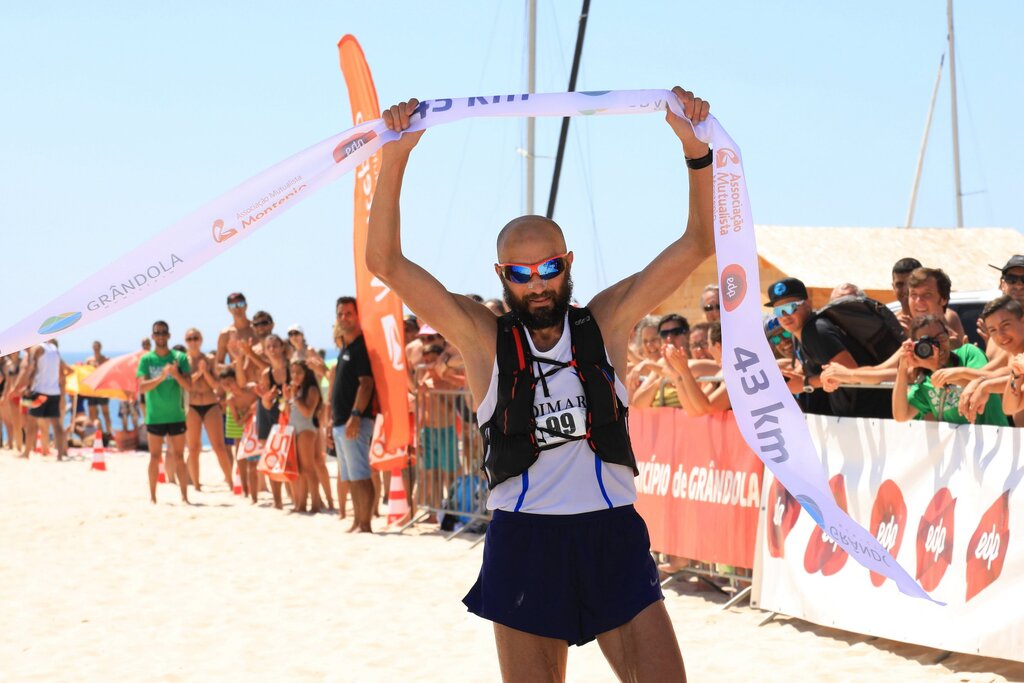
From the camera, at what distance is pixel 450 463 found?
10438mm

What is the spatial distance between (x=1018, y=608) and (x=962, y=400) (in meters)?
1.00

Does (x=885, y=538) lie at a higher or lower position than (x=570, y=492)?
lower

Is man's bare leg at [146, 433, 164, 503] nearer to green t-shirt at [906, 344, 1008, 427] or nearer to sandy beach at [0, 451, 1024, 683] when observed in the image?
sandy beach at [0, 451, 1024, 683]

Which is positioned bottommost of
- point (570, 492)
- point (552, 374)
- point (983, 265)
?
point (570, 492)

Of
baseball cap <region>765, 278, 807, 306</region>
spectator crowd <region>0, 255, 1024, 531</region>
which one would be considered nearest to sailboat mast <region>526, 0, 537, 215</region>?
spectator crowd <region>0, 255, 1024, 531</region>

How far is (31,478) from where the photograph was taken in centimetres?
1633

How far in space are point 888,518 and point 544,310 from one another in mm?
3361

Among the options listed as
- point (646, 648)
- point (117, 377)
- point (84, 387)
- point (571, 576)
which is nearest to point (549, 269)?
point (571, 576)

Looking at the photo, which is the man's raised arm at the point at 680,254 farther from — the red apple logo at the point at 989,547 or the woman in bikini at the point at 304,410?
the woman in bikini at the point at 304,410

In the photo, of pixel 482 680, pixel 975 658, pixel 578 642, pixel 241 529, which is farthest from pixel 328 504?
pixel 578 642

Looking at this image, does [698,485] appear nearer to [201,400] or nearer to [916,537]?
[916,537]

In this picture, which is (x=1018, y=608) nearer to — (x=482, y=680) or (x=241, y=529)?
(x=482, y=680)

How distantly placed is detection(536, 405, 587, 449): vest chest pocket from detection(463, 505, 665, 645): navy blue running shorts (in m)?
0.22

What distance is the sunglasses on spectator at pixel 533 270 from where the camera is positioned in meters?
3.39
